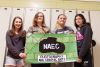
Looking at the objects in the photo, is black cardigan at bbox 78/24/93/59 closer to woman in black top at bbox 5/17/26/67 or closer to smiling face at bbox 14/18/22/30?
woman in black top at bbox 5/17/26/67

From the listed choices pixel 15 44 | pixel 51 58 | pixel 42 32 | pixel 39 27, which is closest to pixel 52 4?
pixel 39 27

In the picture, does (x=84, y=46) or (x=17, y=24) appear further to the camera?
(x=17, y=24)

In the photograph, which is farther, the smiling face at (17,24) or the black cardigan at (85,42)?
the smiling face at (17,24)

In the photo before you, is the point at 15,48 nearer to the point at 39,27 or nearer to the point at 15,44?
the point at 15,44

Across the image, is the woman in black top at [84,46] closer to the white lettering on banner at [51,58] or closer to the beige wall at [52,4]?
the white lettering on banner at [51,58]

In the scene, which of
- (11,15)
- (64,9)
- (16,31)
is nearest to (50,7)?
(64,9)

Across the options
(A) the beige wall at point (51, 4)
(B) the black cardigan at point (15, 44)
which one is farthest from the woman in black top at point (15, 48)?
(A) the beige wall at point (51, 4)

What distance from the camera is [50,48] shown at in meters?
2.85

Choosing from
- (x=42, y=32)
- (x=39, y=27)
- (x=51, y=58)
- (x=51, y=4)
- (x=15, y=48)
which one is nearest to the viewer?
(x=51, y=58)

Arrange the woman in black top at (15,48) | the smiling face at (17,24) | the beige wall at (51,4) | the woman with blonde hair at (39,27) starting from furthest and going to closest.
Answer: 1. the beige wall at (51,4)
2. the smiling face at (17,24)
3. the woman with blonde hair at (39,27)
4. the woman in black top at (15,48)

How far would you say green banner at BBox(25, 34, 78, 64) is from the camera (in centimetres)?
282

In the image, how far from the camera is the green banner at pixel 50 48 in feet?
9.26

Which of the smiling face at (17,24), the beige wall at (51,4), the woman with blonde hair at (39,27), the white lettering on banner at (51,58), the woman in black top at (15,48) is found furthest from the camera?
the beige wall at (51,4)

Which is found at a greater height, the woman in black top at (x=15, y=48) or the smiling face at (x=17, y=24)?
the smiling face at (x=17, y=24)
